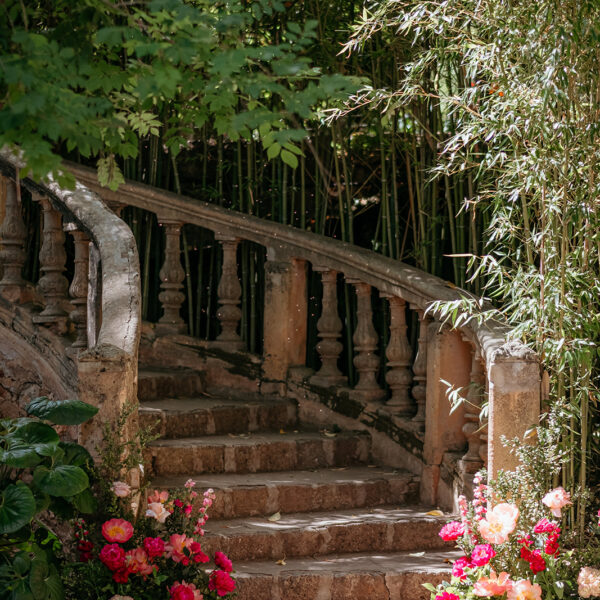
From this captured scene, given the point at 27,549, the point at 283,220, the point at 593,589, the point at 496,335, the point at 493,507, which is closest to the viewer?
the point at 27,549

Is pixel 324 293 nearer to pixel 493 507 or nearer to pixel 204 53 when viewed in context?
pixel 493 507

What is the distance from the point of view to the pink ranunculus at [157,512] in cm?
417

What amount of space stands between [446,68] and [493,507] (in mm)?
2888

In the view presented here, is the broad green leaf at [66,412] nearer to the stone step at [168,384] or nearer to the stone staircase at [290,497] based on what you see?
the stone staircase at [290,497]

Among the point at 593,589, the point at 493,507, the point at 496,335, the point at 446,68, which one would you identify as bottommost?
the point at 593,589

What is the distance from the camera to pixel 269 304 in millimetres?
6395

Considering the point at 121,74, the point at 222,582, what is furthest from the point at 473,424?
the point at 121,74

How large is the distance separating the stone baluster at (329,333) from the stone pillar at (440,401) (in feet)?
2.70

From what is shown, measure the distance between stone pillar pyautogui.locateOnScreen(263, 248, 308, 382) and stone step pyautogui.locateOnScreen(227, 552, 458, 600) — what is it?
1799 mm

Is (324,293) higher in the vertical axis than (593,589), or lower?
higher

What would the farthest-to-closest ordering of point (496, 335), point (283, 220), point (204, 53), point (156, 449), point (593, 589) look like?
point (283, 220) < point (156, 449) < point (496, 335) < point (593, 589) < point (204, 53)

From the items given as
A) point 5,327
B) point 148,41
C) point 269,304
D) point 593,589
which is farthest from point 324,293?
point 148,41

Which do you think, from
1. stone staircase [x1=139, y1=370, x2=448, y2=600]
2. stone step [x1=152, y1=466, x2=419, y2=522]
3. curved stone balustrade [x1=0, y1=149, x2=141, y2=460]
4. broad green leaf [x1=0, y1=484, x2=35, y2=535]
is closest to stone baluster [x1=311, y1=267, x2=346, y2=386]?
stone staircase [x1=139, y1=370, x2=448, y2=600]

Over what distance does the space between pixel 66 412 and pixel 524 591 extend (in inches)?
82.5
